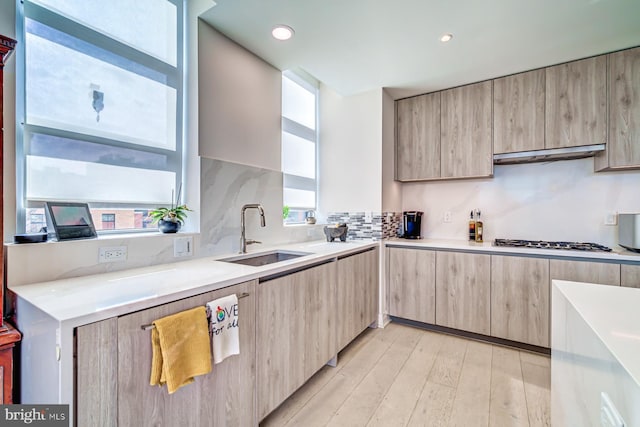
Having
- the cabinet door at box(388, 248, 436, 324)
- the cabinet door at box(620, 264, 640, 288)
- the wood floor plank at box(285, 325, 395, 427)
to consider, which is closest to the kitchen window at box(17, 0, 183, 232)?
the wood floor plank at box(285, 325, 395, 427)

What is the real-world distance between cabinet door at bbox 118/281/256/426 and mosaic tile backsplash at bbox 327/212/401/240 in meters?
1.81

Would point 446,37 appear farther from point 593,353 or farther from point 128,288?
point 128,288

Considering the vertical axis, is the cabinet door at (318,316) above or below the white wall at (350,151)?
below

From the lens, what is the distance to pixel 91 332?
0.84 metres

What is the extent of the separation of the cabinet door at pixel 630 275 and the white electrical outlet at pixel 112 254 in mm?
3352

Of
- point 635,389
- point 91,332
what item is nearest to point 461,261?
point 635,389

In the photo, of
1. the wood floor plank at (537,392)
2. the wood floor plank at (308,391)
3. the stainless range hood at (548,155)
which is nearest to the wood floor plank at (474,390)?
the wood floor plank at (537,392)

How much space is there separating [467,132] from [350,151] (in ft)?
4.04

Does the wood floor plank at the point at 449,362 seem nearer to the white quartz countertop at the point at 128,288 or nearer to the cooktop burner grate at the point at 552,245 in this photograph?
the cooktop burner grate at the point at 552,245

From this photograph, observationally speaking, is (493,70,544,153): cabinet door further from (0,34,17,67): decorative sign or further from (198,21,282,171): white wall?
(0,34,17,67): decorative sign

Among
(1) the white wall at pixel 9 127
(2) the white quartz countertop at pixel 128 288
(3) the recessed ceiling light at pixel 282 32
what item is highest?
(3) the recessed ceiling light at pixel 282 32

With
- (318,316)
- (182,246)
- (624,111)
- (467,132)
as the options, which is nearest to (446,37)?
(467,132)

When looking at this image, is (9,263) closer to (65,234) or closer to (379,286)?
(65,234)

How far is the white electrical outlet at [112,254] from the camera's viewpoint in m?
1.37
